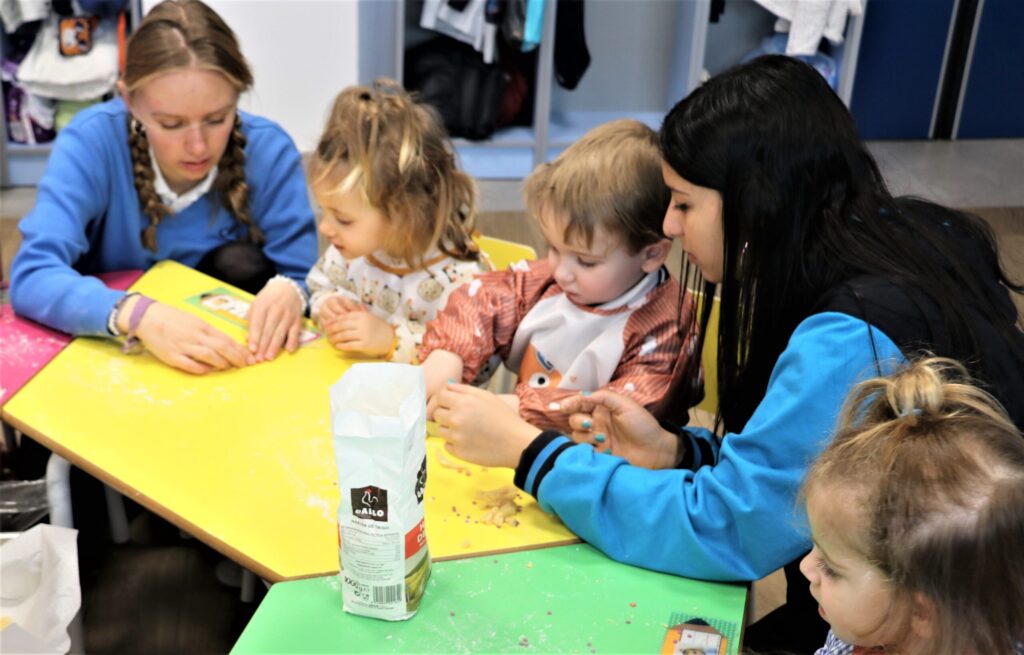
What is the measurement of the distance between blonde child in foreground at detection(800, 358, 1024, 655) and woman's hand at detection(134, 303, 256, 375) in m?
1.00

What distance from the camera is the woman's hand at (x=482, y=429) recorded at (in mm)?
1370

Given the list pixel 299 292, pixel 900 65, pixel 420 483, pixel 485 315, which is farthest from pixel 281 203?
pixel 900 65

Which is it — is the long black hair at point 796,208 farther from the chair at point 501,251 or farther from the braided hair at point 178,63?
the braided hair at point 178,63

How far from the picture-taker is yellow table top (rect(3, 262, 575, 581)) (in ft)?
4.27

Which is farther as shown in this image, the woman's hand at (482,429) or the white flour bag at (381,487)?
the woman's hand at (482,429)

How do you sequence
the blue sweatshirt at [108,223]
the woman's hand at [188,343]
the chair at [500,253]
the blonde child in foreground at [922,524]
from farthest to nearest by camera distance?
the chair at [500,253], the blue sweatshirt at [108,223], the woman's hand at [188,343], the blonde child in foreground at [922,524]

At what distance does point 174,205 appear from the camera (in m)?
2.09

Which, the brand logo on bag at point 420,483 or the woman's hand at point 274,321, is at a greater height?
the brand logo on bag at point 420,483

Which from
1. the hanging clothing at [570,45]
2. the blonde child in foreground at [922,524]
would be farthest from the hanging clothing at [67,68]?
the blonde child in foreground at [922,524]

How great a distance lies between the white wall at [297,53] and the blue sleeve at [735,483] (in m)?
3.13

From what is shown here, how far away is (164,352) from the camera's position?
1.69 metres

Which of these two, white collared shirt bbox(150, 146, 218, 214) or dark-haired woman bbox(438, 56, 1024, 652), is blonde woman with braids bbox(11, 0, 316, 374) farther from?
dark-haired woman bbox(438, 56, 1024, 652)

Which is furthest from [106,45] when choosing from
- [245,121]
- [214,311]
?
[214,311]

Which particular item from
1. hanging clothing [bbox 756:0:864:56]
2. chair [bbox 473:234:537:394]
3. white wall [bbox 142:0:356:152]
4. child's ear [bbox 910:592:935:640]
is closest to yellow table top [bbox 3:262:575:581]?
chair [bbox 473:234:537:394]
